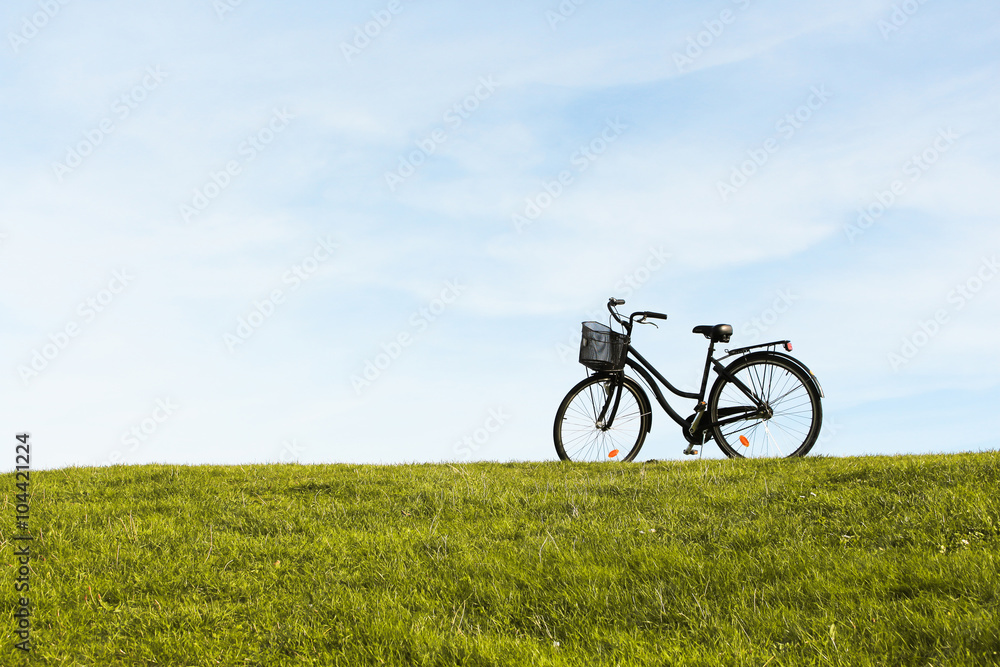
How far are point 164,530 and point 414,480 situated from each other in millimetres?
2687

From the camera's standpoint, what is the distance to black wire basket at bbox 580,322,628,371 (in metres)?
10.4

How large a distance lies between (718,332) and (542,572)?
514 cm

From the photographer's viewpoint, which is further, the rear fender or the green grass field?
the rear fender

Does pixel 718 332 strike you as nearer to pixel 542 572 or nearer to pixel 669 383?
pixel 669 383

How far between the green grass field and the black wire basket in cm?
209

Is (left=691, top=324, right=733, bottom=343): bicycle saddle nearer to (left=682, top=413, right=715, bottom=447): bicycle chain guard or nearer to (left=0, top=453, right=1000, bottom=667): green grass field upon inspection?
(left=682, top=413, right=715, bottom=447): bicycle chain guard

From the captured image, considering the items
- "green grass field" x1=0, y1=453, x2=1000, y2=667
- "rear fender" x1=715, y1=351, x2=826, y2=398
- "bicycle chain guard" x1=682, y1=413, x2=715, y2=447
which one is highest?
"rear fender" x1=715, y1=351, x2=826, y2=398

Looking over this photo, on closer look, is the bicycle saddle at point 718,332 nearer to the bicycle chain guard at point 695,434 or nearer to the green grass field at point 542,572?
the bicycle chain guard at point 695,434

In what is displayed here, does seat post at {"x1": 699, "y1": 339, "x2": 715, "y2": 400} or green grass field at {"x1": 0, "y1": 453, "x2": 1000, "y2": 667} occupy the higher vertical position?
seat post at {"x1": 699, "y1": 339, "x2": 715, "y2": 400}

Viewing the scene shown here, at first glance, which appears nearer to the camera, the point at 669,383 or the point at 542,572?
the point at 542,572

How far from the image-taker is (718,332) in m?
10.0

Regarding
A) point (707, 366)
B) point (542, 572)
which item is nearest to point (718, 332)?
point (707, 366)

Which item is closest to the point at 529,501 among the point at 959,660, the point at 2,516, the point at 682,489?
the point at 682,489

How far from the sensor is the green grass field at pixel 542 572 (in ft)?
16.2
